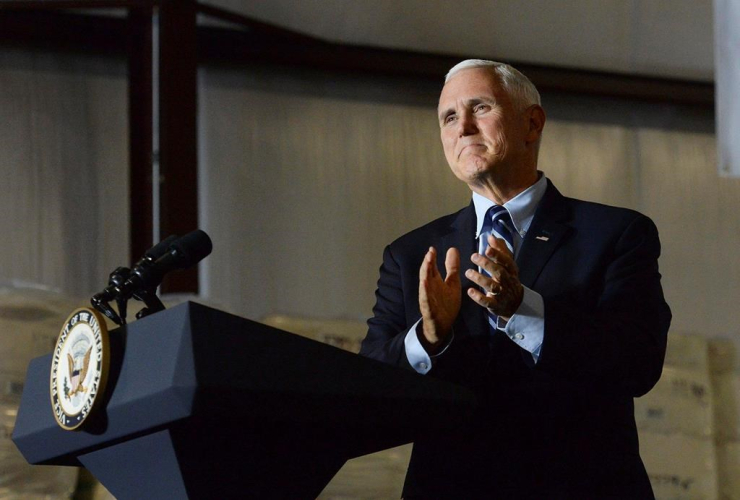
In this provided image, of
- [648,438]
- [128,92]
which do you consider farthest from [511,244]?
[128,92]

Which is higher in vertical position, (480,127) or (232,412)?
(480,127)

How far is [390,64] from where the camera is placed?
18.8ft

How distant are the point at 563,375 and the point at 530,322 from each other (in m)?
0.10

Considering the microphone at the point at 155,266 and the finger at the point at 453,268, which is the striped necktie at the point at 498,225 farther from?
the microphone at the point at 155,266

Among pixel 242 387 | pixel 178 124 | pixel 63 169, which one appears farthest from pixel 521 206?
pixel 63 169

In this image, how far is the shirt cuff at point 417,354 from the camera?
1.83 m

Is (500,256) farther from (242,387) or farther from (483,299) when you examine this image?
(242,387)

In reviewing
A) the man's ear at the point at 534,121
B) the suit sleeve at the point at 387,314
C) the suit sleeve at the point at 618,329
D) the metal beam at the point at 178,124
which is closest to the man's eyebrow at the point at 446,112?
the man's ear at the point at 534,121

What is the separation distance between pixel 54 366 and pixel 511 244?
0.76 m

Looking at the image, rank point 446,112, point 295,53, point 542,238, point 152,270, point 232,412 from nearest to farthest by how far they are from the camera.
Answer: point 232,412, point 152,270, point 542,238, point 446,112, point 295,53

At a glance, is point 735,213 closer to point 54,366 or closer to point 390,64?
point 390,64

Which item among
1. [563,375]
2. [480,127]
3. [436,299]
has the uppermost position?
[480,127]

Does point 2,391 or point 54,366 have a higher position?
point 54,366

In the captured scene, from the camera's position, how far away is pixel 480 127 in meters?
2.10
